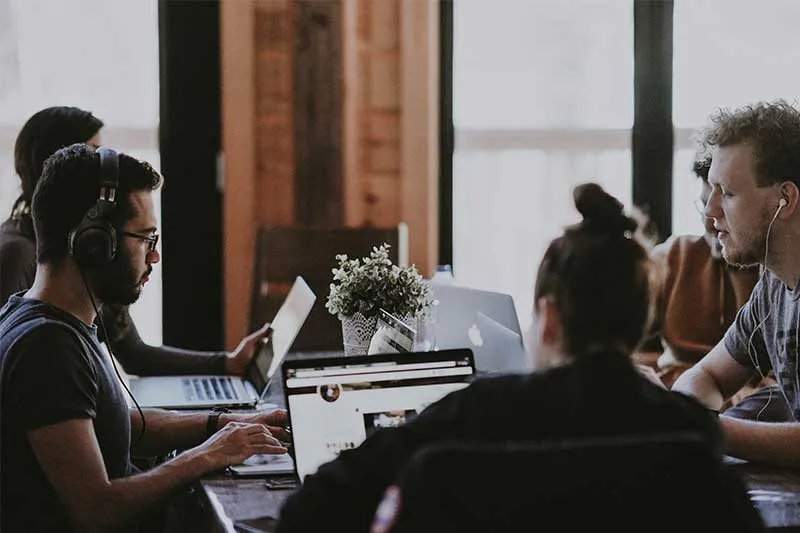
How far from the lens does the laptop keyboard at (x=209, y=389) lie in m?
2.47

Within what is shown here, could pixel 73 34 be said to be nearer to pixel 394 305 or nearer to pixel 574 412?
pixel 394 305

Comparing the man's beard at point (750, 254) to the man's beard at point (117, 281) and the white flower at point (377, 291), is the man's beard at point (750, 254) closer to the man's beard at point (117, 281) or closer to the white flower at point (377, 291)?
the white flower at point (377, 291)

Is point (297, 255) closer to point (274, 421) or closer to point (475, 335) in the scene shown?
point (475, 335)

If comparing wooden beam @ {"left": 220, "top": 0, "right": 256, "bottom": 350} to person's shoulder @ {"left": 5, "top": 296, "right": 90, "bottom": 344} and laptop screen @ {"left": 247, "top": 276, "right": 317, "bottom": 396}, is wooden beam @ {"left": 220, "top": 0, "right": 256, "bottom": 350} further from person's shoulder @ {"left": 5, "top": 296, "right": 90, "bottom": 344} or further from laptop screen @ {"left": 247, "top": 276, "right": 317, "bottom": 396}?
person's shoulder @ {"left": 5, "top": 296, "right": 90, "bottom": 344}

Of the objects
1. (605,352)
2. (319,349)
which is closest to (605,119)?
(319,349)

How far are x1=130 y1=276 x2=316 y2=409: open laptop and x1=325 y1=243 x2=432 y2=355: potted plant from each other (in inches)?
7.6

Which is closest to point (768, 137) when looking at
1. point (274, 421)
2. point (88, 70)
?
point (274, 421)

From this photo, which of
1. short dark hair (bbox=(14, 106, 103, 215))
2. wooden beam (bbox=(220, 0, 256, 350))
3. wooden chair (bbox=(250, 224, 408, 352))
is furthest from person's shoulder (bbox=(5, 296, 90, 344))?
wooden beam (bbox=(220, 0, 256, 350))

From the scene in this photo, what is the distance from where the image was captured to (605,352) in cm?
116

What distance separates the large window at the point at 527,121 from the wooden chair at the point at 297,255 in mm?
813

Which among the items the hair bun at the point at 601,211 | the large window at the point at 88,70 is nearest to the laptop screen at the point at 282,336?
the hair bun at the point at 601,211

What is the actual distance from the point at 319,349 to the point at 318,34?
4.03 feet

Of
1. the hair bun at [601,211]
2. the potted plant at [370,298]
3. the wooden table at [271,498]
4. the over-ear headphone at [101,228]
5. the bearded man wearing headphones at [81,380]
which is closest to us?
the hair bun at [601,211]

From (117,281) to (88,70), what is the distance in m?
2.37
